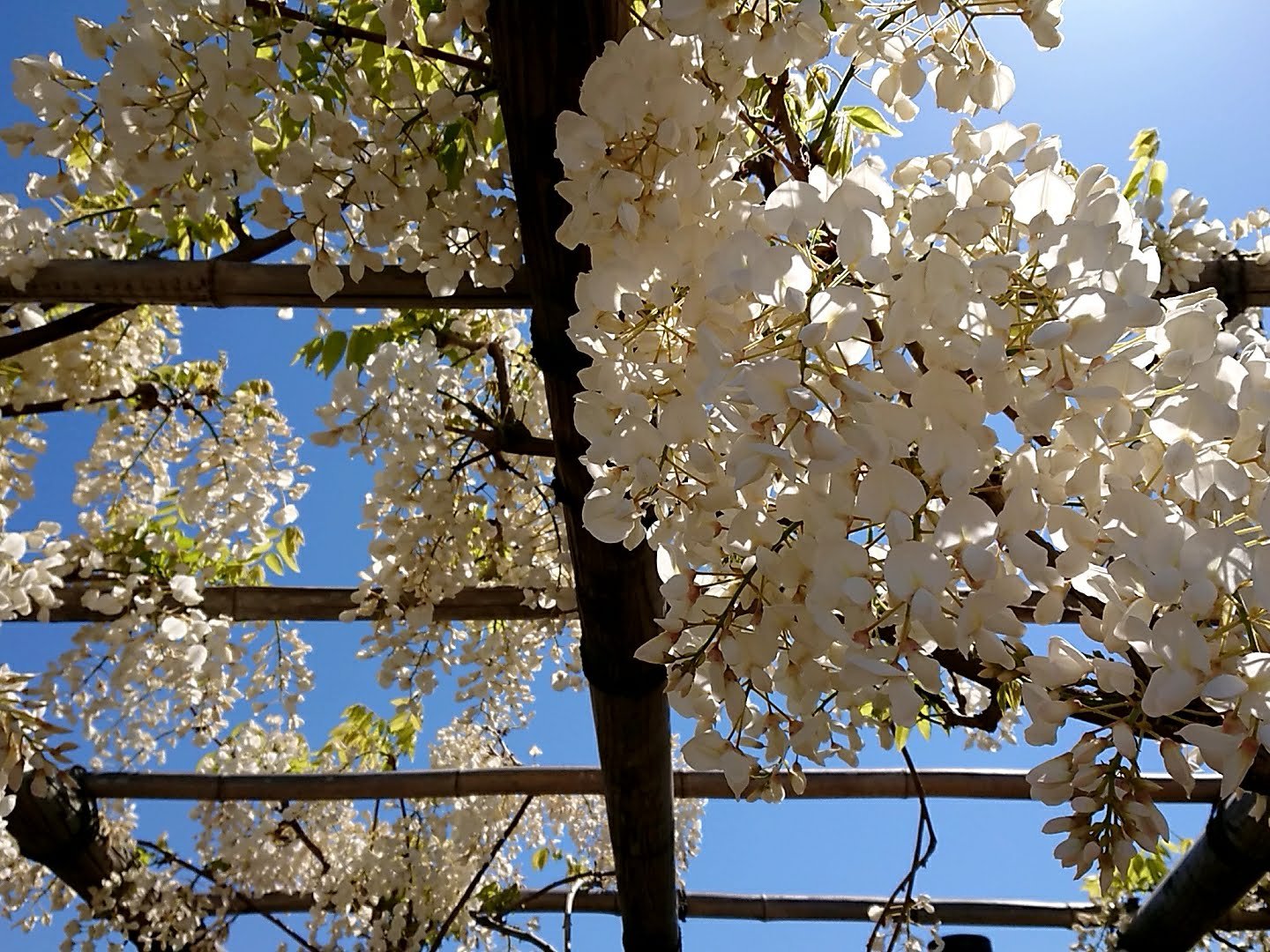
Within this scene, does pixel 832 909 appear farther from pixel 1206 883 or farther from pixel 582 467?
pixel 582 467

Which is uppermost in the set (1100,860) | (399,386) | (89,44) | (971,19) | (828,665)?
(399,386)

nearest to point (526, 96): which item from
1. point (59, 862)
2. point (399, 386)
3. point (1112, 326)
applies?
point (1112, 326)

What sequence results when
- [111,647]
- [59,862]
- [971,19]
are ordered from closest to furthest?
[971,19] < [111,647] < [59,862]

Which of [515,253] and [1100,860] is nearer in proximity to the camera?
[1100,860]

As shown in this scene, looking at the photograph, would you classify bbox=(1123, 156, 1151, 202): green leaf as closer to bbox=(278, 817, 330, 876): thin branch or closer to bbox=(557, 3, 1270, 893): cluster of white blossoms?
bbox=(557, 3, 1270, 893): cluster of white blossoms

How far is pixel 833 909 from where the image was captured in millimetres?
3311

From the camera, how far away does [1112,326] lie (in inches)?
19.3

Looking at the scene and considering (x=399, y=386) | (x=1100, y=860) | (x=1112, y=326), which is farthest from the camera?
(x=399, y=386)

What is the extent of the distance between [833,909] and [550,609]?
1.98 metres

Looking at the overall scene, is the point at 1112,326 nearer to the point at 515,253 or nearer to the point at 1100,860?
the point at 1100,860

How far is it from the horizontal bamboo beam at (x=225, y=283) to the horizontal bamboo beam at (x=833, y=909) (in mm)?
2369

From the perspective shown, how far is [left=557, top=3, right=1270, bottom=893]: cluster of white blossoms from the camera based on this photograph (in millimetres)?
493

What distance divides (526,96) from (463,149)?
0.27 meters

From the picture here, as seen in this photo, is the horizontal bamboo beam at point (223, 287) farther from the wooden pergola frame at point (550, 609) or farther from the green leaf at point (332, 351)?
the green leaf at point (332, 351)
